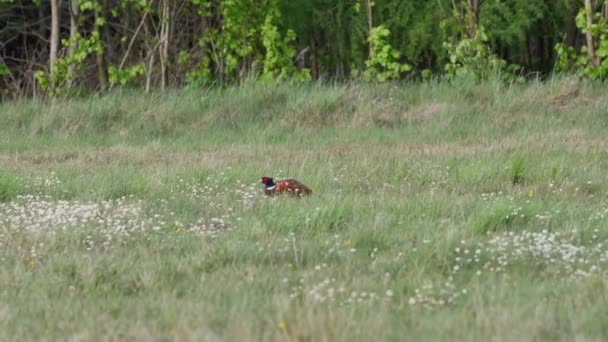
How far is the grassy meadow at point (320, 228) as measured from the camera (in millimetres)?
5141

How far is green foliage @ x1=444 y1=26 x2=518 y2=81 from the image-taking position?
49.5ft

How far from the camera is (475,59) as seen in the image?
1518cm

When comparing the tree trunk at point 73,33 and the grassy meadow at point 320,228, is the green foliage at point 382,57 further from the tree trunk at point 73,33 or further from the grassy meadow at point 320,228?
the tree trunk at point 73,33

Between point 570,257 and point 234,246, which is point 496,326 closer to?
point 570,257

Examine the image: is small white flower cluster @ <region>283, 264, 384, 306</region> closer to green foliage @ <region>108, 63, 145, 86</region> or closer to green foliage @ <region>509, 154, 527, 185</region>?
green foliage @ <region>509, 154, 527, 185</region>

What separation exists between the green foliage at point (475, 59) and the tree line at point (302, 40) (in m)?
0.02

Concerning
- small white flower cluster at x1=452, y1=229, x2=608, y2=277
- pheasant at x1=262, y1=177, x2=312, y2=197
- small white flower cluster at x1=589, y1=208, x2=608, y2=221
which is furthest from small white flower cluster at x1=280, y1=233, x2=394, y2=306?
pheasant at x1=262, y1=177, x2=312, y2=197

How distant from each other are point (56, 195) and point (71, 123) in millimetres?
5251

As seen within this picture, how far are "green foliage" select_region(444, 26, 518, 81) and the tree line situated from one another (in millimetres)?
16

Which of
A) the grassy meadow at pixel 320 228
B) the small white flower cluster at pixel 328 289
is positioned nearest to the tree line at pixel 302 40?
the grassy meadow at pixel 320 228

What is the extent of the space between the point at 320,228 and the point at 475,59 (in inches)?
331

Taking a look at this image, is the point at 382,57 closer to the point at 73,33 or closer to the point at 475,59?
the point at 475,59

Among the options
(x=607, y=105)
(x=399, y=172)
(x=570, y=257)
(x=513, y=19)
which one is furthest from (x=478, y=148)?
(x=513, y=19)

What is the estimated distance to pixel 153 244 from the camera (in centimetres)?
685
